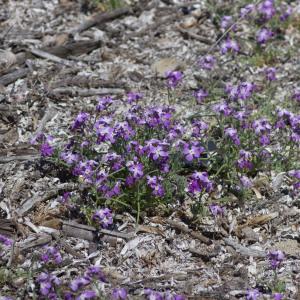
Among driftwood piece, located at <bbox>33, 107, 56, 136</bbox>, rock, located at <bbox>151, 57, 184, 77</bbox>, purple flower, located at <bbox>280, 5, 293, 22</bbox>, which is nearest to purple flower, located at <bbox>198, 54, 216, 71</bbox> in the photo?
rock, located at <bbox>151, 57, 184, 77</bbox>

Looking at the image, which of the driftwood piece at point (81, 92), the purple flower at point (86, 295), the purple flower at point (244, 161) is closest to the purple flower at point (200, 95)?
the driftwood piece at point (81, 92)

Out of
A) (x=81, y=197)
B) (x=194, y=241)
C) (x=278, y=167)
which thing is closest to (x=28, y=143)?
(x=81, y=197)

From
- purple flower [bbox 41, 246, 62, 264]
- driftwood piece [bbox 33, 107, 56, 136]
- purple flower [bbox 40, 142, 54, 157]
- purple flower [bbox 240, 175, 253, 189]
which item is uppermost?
purple flower [bbox 40, 142, 54, 157]

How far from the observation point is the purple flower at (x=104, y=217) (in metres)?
4.77

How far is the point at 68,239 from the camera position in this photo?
16.1 ft

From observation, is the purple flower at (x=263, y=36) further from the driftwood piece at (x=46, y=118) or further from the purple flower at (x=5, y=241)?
the purple flower at (x=5, y=241)

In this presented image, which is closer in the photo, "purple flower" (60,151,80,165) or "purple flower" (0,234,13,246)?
"purple flower" (0,234,13,246)

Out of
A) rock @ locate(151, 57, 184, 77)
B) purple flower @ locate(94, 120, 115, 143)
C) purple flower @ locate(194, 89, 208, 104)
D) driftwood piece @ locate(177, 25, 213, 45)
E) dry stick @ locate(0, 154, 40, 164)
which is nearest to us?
purple flower @ locate(94, 120, 115, 143)

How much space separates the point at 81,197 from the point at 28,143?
94cm

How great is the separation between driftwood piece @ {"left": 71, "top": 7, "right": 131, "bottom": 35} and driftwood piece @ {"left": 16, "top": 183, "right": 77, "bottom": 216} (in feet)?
8.57

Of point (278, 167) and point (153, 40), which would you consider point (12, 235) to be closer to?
point (278, 167)

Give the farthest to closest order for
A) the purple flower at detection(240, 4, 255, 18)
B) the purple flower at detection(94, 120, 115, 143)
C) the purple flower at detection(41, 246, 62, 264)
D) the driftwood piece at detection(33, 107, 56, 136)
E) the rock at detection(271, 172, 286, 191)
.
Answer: the purple flower at detection(240, 4, 255, 18) < the driftwood piece at detection(33, 107, 56, 136) < the rock at detection(271, 172, 286, 191) < the purple flower at detection(94, 120, 115, 143) < the purple flower at detection(41, 246, 62, 264)

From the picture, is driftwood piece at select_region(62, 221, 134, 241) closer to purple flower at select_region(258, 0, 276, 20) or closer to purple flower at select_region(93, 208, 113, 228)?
purple flower at select_region(93, 208, 113, 228)

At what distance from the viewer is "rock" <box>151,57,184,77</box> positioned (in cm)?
699
